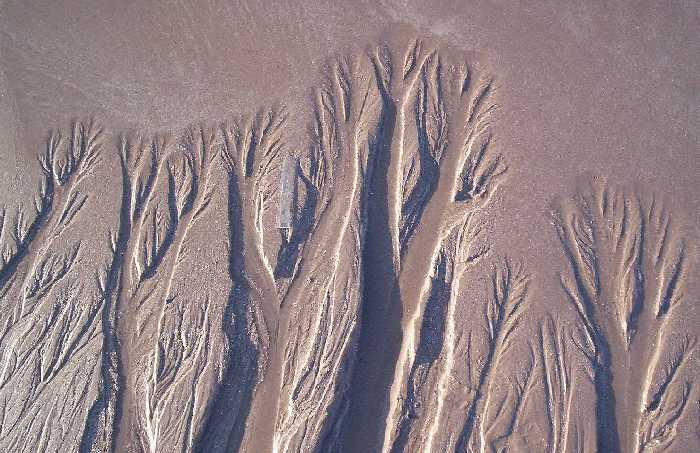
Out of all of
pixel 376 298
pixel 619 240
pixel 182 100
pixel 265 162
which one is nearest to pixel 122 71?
pixel 182 100

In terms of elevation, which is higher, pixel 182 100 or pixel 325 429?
pixel 182 100

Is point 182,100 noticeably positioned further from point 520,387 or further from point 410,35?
point 520,387

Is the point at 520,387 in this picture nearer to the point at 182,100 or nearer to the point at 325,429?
the point at 325,429

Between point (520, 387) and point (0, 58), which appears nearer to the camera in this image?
point (520, 387)

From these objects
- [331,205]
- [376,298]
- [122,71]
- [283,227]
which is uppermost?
[122,71]

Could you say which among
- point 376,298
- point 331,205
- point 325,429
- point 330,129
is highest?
point 330,129

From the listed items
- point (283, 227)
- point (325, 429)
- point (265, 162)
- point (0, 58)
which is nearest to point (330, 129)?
point (265, 162)
